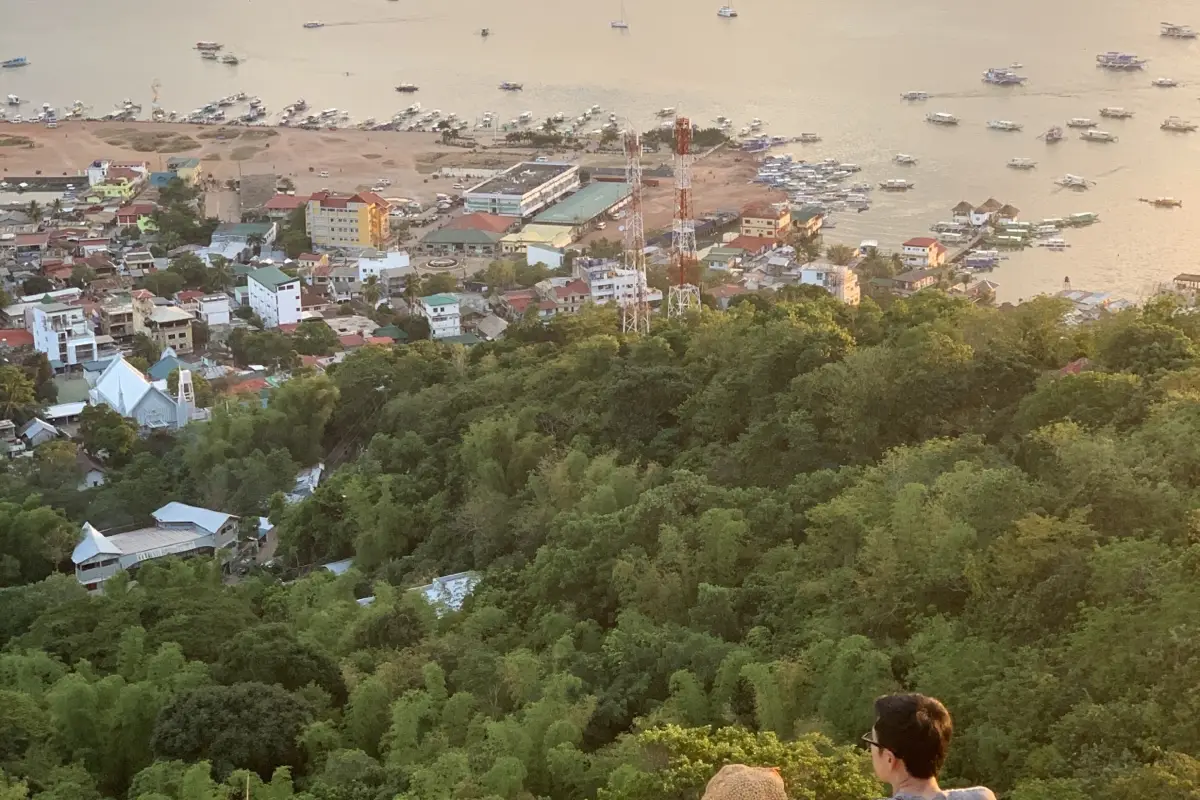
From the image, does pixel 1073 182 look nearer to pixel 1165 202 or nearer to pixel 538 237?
pixel 1165 202

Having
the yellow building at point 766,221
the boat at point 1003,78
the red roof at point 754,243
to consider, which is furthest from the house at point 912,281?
the boat at point 1003,78

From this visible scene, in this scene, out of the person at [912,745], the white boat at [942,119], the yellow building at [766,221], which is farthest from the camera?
the white boat at [942,119]

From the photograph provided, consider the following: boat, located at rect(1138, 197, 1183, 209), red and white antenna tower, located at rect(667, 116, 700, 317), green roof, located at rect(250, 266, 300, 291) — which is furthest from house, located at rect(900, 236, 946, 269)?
green roof, located at rect(250, 266, 300, 291)

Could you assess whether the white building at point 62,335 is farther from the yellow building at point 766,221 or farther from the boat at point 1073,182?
the boat at point 1073,182

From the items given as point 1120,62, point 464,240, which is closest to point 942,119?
point 1120,62

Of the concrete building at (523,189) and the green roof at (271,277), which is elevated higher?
the green roof at (271,277)

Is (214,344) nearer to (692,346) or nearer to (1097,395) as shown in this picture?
(692,346)

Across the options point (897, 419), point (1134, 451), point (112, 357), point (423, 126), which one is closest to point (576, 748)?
point (1134, 451)

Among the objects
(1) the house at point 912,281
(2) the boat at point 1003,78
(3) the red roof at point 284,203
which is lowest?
(3) the red roof at point 284,203
